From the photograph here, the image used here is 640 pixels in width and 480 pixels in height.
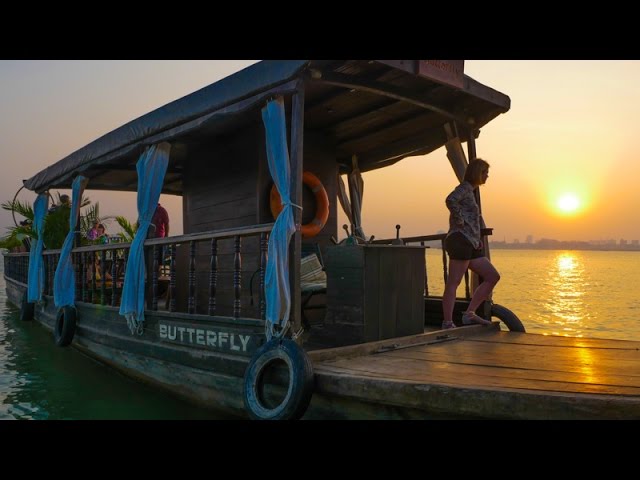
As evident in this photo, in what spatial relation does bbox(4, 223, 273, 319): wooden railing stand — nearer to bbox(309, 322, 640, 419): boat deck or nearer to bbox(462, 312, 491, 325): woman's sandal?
bbox(309, 322, 640, 419): boat deck

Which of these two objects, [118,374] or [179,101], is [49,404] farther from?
[179,101]

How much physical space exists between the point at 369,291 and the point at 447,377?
1565mm

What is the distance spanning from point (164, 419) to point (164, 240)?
6.15ft

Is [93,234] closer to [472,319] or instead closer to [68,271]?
[68,271]

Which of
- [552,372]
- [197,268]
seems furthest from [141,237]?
[552,372]

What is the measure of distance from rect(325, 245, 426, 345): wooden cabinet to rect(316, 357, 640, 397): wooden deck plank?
74 centimetres

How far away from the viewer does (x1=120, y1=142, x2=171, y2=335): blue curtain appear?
6.26m

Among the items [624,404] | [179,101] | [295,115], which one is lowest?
[624,404]

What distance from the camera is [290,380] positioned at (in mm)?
3961

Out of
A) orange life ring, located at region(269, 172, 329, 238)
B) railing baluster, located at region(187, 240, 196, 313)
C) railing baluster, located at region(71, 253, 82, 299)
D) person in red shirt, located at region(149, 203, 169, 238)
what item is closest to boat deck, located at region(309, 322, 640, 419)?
railing baluster, located at region(187, 240, 196, 313)

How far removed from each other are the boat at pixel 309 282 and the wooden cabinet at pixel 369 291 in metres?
0.02

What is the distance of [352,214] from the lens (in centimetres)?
871

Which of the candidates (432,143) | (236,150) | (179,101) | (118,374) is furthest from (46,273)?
(432,143)

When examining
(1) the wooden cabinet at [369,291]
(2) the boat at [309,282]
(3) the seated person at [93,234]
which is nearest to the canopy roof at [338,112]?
(2) the boat at [309,282]
